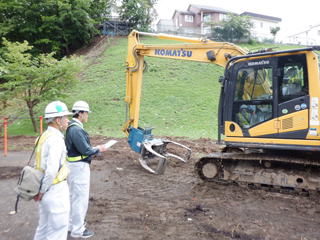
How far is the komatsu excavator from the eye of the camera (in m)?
4.91

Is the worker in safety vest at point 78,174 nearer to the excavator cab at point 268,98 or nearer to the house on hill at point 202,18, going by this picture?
the excavator cab at point 268,98

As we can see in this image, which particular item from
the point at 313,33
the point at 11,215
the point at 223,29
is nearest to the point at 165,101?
the point at 11,215

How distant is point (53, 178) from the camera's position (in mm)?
2789

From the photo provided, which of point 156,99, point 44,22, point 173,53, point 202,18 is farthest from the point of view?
point 202,18

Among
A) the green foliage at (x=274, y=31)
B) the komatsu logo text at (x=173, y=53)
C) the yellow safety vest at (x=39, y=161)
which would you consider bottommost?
the yellow safety vest at (x=39, y=161)

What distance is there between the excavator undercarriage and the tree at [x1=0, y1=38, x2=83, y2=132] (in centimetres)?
1103

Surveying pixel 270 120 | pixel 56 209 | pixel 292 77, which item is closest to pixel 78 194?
pixel 56 209

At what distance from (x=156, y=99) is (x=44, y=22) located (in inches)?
704

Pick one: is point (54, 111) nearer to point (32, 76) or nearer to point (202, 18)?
point (32, 76)

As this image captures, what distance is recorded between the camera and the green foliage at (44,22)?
25.7 metres

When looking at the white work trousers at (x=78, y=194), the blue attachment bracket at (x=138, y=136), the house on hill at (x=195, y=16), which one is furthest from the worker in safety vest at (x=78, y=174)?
the house on hill at (x=195, y=16)

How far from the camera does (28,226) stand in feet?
13.8

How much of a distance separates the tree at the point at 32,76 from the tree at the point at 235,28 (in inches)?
1050

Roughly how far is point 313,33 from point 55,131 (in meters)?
59.0
